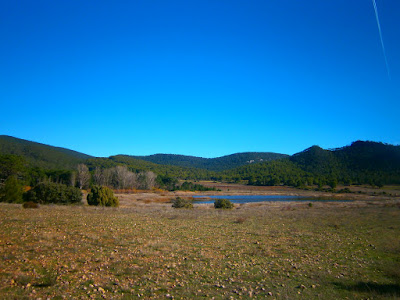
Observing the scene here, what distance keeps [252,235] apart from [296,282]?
29.6ft

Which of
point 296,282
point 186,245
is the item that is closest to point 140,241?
point 186,245

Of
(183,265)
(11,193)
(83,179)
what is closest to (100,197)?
(11,193)

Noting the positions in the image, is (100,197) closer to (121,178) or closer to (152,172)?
(121,178)

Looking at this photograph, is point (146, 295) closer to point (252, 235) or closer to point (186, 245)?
point (186, 245)

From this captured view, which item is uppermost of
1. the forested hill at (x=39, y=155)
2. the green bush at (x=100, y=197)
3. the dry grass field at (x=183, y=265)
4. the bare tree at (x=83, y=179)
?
the forested hill at (x=39, y=155)

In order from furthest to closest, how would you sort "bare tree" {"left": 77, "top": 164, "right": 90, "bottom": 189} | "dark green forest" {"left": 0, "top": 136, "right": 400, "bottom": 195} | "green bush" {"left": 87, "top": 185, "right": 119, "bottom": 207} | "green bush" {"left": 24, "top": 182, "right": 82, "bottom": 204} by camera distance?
1. "bare tree" {"left": 77, "top": 164, "right": 90, "bottom": 189}
2. "dark green forest" {"left": 0, "top": 136, "right": 400, "bottom": 195}
3. "green bush" {"left": 87, "top": 185, "right": 119, "bottom": 207}
4. "green bush" {"left": 24, "top": 182, "right": 82, "bottom": 204}

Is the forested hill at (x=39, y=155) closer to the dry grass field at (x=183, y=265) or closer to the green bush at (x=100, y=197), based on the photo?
the green bush at (x=100, y=197)

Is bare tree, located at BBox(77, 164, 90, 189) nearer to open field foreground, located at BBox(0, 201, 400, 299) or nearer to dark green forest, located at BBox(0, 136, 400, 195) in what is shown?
dark green forest, located at BBox(0, 136, 400, 195)

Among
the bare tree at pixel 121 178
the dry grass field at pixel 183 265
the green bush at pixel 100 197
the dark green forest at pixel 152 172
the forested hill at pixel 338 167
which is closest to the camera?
the dry grass field at pixel 183 265

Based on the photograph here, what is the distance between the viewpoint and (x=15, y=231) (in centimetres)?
1355

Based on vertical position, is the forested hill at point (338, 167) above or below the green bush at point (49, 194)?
above

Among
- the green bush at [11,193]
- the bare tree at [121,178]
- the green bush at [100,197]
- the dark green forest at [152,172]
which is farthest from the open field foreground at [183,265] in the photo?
the bare tree at [121,178]

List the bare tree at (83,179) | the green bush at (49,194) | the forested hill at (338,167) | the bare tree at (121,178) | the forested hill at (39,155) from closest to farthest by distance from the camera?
the forested hill at (338,167) < the green bush at (49,194) < the bare tree at (83,179) < the bare tree at (121,178) < the forested hill at (39,155)

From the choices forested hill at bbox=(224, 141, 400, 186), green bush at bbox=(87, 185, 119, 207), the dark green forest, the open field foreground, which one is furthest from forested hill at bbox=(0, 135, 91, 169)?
the open field foreground
